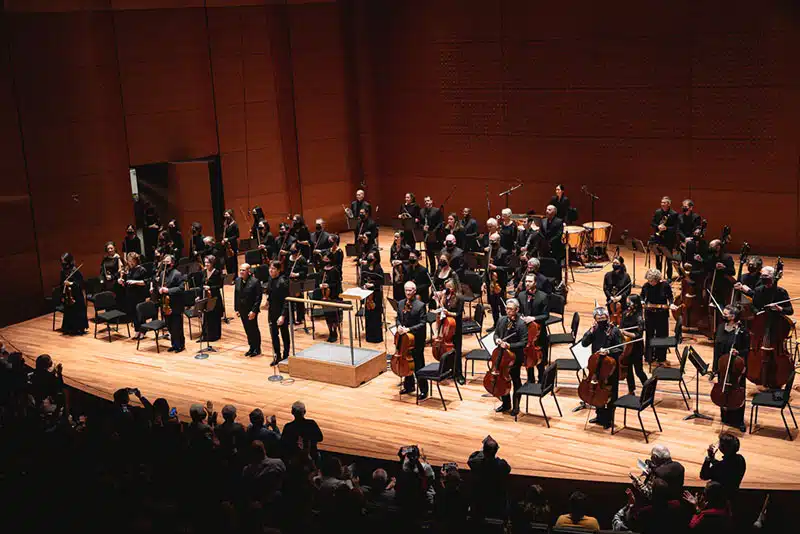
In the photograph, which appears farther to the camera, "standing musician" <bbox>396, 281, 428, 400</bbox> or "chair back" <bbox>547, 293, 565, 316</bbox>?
"chair back" <bbox>547, 293, 565, 316</bbox>

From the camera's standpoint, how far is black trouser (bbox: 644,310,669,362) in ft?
38.9

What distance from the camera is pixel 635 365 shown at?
10.9m

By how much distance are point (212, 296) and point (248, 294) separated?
110cm

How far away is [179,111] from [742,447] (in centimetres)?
1248

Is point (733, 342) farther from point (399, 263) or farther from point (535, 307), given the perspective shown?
point (399, 263)

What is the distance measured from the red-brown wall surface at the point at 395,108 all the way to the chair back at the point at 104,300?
2.65 metres

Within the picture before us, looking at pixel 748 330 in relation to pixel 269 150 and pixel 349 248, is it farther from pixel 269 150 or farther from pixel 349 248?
pixel 269 150

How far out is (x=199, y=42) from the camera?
1823 centimetres

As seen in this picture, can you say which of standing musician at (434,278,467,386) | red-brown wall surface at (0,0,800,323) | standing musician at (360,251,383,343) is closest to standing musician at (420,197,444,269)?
standing musician at (360,251,383,343)

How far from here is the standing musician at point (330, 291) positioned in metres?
13.6

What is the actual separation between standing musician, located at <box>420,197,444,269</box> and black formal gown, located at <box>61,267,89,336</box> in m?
5.59

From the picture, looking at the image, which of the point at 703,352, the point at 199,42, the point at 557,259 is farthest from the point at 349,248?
the point at 703,352

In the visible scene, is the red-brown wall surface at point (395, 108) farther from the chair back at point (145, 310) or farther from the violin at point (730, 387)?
the violin at point (730, 387)

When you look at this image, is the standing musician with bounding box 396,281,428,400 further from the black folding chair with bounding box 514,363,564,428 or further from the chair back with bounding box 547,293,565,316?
the chair back with bounding box 547,293,565,316
